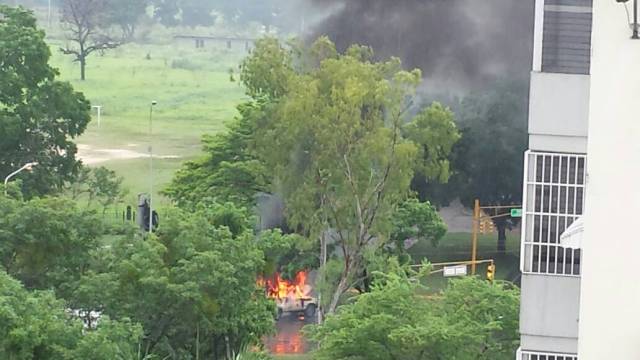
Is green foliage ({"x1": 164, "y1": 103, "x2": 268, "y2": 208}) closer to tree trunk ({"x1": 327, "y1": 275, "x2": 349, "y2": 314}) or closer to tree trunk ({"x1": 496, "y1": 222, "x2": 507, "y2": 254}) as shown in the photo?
tree trunk ({"x1": 327, "y1": 275, "x2": 349, "y2": 314})

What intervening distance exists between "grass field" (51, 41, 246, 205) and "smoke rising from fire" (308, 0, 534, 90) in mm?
10942

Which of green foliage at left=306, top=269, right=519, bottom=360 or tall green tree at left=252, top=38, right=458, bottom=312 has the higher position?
tall green tree at left=252, top=38, right=458, bottom=312

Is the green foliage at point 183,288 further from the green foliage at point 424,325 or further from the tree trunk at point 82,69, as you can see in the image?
the tree trunk at point 82,69

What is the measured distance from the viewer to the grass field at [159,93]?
56.8 m

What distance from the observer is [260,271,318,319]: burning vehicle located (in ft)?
119

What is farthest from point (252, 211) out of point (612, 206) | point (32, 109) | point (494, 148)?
point (612, 206)

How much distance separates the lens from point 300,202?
3150 centimetres

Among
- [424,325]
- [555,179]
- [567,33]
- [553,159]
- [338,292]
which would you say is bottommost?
[338,292]

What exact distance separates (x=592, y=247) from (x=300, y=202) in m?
24.3

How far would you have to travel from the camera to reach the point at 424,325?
1956 cm

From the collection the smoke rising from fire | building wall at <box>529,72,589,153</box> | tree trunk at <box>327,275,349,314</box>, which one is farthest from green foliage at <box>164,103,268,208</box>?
building wall at <box>529,72,589,153</box>

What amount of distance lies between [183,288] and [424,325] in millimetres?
3178

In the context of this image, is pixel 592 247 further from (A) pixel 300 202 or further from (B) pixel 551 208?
(A) pixel 300 202

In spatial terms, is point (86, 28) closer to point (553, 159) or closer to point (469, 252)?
point (469, 252)
